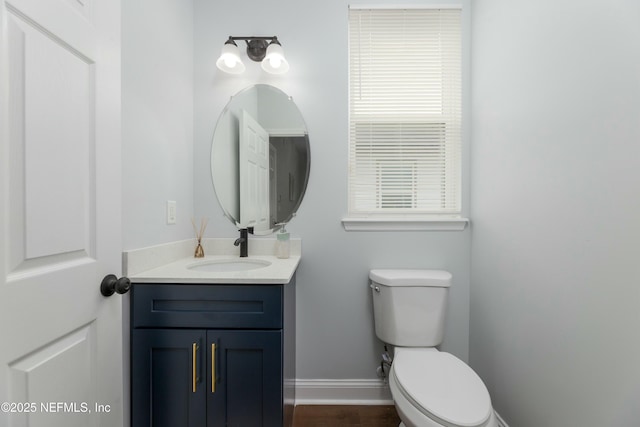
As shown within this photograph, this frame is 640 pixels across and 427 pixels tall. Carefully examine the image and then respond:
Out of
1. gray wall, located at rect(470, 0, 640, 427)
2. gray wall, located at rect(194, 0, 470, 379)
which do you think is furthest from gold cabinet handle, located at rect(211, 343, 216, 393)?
gray wall, located at rect(470, 0, 640, 427)

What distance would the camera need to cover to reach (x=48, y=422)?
660 millimetres

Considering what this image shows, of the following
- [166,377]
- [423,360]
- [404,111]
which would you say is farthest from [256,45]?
[423,360]

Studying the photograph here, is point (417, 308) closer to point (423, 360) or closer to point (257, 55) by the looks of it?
point (423, 360)

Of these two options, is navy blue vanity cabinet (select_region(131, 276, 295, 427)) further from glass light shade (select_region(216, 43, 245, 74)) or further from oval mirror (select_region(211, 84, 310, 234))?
glass light shade (select_region(216, 43, 245, 74))

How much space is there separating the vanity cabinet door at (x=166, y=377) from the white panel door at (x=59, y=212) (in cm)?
10

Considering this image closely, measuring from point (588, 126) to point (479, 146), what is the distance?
623mm

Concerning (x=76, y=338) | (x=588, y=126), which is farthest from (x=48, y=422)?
(x=588, y=126)

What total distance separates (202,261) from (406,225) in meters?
1.14

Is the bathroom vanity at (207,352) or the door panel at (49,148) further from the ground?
the door panel at (49,148)

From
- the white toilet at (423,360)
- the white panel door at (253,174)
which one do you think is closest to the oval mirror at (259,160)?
the white panel door at (253,174)

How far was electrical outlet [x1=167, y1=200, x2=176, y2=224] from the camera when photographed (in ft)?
4.24

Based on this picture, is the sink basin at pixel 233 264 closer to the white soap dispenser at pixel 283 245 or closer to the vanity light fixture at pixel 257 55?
the white soap dispenser at pixel 283 245

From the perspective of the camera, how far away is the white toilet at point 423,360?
2.95 ft

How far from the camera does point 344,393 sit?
60.5 inches
